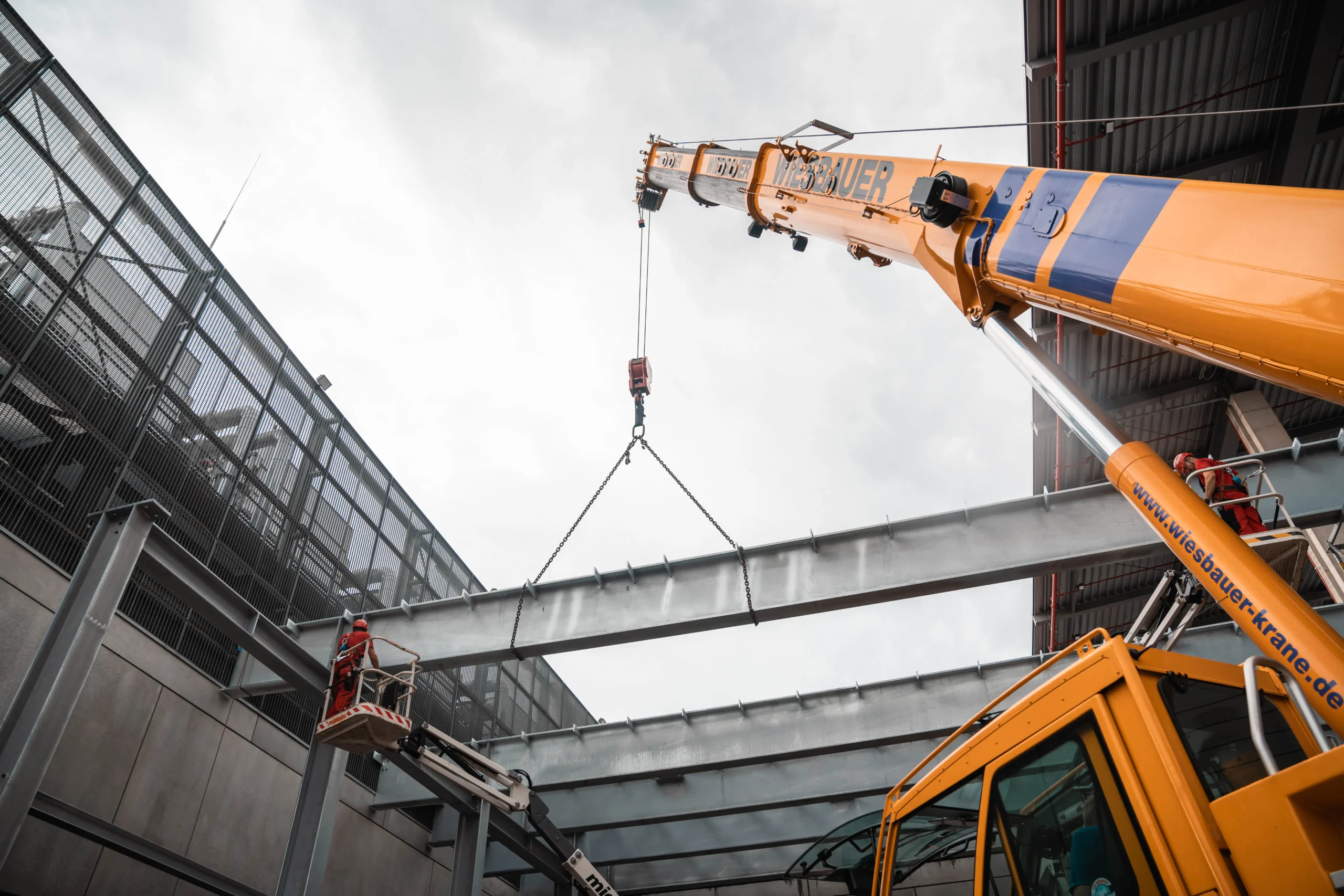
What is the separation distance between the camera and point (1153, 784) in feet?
12.5

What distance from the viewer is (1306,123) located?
12258 mm

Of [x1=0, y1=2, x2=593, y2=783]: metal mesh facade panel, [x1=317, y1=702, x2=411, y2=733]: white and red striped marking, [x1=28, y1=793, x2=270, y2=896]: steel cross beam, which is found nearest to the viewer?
[x1=28, y1=793, x2=270, y2=896]: steel cross beam

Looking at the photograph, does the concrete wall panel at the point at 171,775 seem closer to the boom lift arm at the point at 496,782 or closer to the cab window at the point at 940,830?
the boom lift arm at the point at 496,782

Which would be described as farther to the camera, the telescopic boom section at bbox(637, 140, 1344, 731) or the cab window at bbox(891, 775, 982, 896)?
the cab window at bbox(891, 775, 982, 896)

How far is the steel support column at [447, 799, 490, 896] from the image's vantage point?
521 inches

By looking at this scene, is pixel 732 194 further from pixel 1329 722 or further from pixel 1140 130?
pixel 1329 722

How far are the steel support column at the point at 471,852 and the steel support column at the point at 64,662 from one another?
6985 millimetres

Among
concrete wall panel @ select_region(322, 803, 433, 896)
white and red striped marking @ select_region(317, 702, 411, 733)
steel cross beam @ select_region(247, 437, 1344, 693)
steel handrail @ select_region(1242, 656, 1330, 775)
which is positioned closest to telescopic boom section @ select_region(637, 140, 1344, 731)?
steel handrail @ select_region(1242, 656, 1330, 775)

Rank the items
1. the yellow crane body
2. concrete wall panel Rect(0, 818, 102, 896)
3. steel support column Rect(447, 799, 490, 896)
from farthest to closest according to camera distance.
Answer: steel support column Rect(447, 799, 490, 896) → concrete wall panel Rect(0, 818, 102, 896) → the yellow crane body

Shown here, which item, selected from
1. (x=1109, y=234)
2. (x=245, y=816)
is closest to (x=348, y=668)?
(x=245, y=816)

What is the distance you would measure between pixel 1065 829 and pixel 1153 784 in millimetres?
679

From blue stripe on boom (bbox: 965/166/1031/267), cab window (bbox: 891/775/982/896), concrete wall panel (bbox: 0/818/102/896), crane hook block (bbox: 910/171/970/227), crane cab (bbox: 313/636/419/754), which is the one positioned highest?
crane hook block (bbox: 910/171/970/227)

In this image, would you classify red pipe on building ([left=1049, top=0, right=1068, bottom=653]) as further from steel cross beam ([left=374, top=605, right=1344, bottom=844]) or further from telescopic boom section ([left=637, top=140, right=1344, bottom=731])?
steel cross beam ([left=374, top=605, right=1344, bottom=844])

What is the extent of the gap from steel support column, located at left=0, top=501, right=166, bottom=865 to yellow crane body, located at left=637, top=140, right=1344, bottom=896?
6879mm
